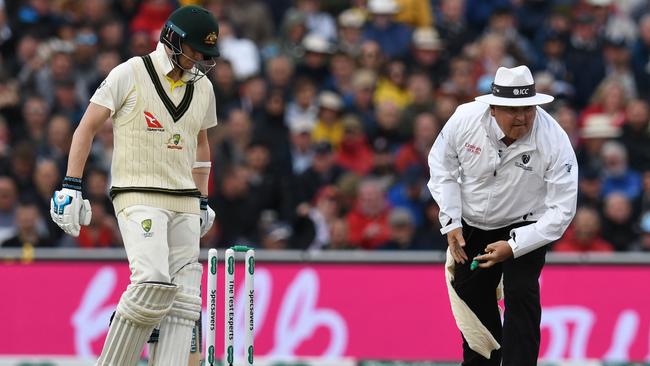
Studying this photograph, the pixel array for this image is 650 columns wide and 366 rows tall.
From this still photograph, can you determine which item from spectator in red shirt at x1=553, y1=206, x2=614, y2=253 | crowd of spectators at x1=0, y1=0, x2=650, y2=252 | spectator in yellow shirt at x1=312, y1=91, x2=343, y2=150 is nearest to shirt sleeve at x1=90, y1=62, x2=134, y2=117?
crowd of spectators at x1=0, y1=0, x2=650, y2=252

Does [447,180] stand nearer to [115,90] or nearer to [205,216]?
[205,216]

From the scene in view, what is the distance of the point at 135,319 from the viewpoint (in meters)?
8.98

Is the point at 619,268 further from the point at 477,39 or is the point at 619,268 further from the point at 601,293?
the point at 477,39

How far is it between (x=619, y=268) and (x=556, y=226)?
464 centimetres

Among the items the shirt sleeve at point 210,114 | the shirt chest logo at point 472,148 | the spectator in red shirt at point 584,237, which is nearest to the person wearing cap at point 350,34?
the spectator in red shirt at point 584,237

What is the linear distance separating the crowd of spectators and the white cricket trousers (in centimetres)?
497

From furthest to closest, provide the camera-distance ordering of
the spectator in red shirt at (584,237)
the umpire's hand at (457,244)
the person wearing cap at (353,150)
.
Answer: the person wearing cap at (353,150) → the spectator in red shirt at (584,237) → the umpire's hand at (457,244)

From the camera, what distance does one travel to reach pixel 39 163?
14.9 m

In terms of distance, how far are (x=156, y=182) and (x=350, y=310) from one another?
4802mm

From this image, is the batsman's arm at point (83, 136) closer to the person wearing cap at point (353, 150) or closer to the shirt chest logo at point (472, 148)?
the shirt chest logo at point (472, 148)

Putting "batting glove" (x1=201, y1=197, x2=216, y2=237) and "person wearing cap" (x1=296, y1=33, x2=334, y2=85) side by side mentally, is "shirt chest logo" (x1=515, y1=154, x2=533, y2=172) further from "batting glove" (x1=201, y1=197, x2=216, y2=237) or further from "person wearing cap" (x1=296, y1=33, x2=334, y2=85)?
"person wearing cap" (x1=296, y1=33, x2=334, y2=85)

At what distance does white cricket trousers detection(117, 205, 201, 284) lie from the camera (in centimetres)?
898

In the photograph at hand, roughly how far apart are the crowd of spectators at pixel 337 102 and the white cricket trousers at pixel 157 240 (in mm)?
4968

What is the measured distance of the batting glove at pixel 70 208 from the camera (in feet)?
29.0
